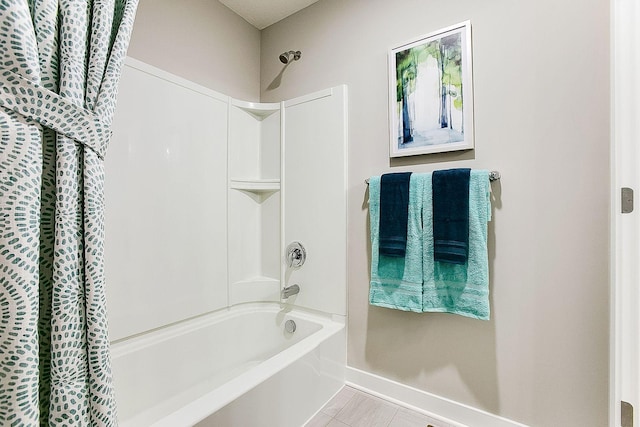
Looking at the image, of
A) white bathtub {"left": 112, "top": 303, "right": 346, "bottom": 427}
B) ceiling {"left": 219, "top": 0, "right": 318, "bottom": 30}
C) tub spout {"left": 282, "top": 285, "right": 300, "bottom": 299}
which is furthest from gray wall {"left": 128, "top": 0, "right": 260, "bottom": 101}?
white bathtub {"left": 112, "top": 303, "right": 346, "bottom": 427}

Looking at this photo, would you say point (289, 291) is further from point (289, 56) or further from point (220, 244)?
point (289, 56)

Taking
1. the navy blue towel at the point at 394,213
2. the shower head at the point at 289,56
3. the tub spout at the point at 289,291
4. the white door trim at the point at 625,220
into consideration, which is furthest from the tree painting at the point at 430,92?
the tub spout at the point at 289,291

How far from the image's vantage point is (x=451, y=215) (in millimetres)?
1334

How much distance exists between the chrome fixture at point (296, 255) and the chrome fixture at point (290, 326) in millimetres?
352

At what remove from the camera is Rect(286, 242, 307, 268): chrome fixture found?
6.19 feet

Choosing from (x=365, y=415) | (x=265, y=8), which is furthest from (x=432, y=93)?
(x=365, y=415)

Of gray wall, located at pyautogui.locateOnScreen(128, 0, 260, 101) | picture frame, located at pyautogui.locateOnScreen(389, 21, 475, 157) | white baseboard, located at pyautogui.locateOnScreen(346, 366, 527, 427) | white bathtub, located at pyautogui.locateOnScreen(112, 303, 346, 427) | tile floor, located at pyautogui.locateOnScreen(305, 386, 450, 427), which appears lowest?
tile floor, located at pyautogui.locateOnScreen(305, 386, 450, 427)

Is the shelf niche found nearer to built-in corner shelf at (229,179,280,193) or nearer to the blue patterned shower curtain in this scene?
built-in corner shelf at (229,179,280,193)

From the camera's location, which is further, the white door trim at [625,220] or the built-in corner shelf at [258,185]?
the built-in corner shelf at [258,185]

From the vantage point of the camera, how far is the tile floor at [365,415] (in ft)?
4.55

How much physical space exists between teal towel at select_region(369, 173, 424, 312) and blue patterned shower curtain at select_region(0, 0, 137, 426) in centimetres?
119

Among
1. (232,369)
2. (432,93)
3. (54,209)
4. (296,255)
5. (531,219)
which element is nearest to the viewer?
(54,209)

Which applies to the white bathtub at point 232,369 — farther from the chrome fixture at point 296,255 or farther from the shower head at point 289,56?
the shower head at point 289,56

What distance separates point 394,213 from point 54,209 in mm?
1296
